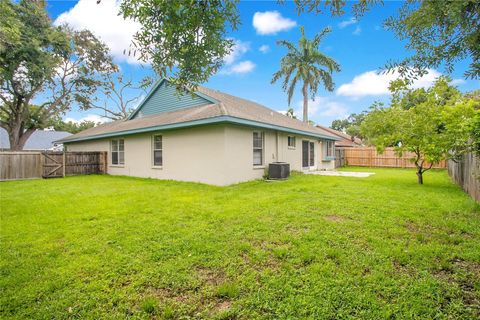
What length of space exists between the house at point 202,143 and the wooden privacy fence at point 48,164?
950mm

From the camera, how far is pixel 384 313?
6.81ft

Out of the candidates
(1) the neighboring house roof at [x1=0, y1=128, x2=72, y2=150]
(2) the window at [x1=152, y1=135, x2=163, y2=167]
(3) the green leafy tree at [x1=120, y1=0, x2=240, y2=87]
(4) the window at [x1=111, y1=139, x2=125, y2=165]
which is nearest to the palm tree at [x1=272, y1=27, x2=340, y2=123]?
(2) the window at [x1=152, y1=135, x2=163, y2=167]

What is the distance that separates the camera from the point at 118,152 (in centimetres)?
1388

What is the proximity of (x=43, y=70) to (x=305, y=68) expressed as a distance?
19451 millimetres

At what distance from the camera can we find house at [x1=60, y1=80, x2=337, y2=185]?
9.15m

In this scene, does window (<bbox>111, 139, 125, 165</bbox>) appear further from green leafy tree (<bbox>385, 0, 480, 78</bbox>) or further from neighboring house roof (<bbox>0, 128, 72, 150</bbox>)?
neighboring house roof (<bbox>0, 128, 72, 150</bbox>)

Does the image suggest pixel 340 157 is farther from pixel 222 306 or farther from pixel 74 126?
pixel 74 126

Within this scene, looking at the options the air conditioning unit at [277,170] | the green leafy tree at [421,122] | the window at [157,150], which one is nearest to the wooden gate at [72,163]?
the window at [157,150]

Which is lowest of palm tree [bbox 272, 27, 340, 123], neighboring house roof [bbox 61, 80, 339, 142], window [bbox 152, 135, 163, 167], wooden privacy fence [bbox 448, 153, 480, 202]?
wooden privacy fence [bbox 448, 153, 480, 202]

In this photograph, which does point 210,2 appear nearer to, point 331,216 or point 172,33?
point 172,33

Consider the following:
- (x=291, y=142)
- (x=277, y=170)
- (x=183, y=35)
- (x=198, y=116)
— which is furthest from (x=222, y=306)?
(x=291, y=142)

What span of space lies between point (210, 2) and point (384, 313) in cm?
328

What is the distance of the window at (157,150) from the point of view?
36.9ft

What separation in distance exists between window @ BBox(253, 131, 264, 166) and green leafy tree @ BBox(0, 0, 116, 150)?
14.4 meters
